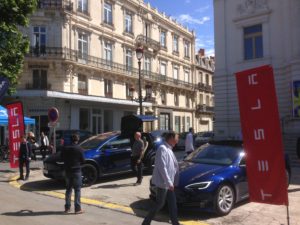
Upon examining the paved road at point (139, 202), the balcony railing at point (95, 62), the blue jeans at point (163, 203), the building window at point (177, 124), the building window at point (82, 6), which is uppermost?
the building window at point (82, 6)

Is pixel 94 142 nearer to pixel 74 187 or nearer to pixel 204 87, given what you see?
pixel 74 187

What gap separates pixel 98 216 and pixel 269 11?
68.8 ft

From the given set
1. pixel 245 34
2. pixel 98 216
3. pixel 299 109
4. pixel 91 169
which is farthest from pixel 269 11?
pixel 98 216

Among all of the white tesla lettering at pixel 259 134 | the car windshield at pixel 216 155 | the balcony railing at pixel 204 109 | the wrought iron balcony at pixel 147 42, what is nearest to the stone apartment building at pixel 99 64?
the wrought iron balcony at pixel 147 42

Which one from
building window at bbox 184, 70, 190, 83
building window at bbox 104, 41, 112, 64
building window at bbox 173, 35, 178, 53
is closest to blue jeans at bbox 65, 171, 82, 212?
building window at bbox 104, 41, 112, 64

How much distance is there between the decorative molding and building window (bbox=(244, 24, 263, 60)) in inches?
38.0

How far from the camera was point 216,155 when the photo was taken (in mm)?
10227

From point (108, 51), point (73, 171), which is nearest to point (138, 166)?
point (73, 171)

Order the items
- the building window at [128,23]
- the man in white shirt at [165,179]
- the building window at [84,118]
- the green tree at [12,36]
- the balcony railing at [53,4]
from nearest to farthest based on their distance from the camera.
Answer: the man in white shirt at [165,179], the green tree at [12,36], the balcony railing at [53,4], the building window at [84,118], the building window at [128,23]

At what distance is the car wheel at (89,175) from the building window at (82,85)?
24.6 meters

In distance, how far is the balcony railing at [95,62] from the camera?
3466 centimetres

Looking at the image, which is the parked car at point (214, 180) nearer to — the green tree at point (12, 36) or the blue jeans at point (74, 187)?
the blue jeans at point (74, 187)

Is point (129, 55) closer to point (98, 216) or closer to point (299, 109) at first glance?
point (299, 109)

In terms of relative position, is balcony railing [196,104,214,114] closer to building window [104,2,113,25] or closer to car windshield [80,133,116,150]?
building window [104,2,113,25]
